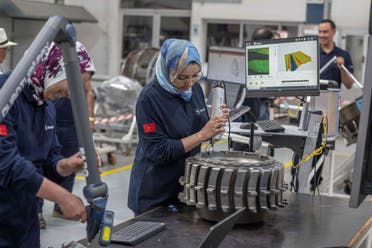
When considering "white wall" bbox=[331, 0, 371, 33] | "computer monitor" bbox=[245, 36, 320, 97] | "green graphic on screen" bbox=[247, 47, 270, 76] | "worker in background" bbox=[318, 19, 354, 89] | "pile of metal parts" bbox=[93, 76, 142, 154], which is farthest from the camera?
"white wall" bbox=[331, 0, 371, 33]

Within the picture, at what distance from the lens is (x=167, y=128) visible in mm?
2377

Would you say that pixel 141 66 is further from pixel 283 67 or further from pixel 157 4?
pixel 283 67

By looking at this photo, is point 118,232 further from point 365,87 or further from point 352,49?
point 352,49

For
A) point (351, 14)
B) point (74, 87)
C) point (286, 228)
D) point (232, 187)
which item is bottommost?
point (286, 228)

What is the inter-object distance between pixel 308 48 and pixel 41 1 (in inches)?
267

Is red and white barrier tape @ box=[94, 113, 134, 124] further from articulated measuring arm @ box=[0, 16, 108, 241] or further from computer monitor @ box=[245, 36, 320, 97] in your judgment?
articulated measuring arm @ box=[0, 16, 108, 241]

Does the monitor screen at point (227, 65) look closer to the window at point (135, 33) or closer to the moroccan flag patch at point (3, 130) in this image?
the moroccan flag patch at point (3, 130)

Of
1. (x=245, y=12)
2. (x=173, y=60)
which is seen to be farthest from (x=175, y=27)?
(x=173, y=60)

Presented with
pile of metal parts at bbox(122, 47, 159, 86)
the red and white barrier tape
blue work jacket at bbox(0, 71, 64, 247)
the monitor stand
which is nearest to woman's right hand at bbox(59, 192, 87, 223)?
blue work jacket at bbox(0, 71, 64, 247)

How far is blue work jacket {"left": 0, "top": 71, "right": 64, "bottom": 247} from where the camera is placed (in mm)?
1701

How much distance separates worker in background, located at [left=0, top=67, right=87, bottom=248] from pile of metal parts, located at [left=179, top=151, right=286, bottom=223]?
0.43 meters

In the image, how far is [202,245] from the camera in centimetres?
146

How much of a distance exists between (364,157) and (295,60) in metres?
2.07

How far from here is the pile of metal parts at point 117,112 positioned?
6797 mm
